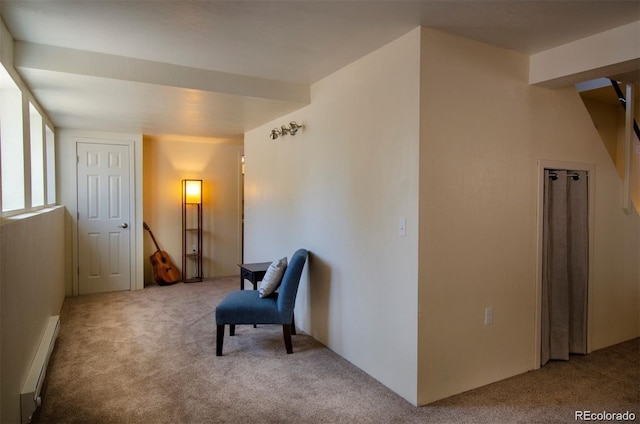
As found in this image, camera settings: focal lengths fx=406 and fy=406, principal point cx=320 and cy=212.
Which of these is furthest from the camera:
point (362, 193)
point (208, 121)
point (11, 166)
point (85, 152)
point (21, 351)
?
point (85, 152)

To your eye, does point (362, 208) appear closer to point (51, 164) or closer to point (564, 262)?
point (564, 262)

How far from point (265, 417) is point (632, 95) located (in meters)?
3.93

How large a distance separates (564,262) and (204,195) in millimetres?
5025

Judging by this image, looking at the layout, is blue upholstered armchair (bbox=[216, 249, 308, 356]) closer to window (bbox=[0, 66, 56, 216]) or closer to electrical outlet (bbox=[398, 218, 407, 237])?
electrical outlet (bbox=[398, 218, 407, 237])

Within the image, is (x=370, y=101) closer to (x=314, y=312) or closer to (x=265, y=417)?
(x=314, y=312)

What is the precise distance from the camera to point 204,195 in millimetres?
6469

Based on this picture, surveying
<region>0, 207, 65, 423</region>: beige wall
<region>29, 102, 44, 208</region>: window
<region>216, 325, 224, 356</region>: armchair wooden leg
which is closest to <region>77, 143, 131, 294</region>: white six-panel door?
<region>29, 102, 44, 208</region>: window

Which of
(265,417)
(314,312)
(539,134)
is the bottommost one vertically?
(265,417)

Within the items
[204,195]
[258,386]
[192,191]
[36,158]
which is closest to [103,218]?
[192,191]

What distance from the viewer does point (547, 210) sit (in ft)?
10.3

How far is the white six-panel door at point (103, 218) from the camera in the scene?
536 cm

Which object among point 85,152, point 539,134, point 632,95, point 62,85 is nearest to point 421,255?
point 539,134

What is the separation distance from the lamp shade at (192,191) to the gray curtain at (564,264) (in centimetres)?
479

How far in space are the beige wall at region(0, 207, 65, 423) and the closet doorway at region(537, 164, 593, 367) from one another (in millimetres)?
3375
